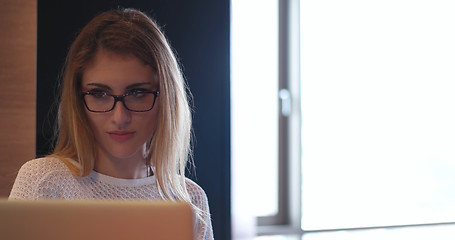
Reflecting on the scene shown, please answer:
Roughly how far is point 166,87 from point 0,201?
2.55 ft

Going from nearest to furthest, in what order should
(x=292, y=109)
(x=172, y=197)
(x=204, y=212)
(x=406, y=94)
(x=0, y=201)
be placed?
1. (x=0, y=201)
2. (x=172, y=197)
3. (x=204, y=212)
4. (x=292, y=109)
5. (x=406, y=94)

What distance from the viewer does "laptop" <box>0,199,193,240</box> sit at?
0.60 meters

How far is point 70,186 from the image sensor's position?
1316 mm

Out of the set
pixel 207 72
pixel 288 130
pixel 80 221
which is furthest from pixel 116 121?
pixel 288 130

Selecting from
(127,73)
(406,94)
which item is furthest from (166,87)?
(406,94)

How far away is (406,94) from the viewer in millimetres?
4105

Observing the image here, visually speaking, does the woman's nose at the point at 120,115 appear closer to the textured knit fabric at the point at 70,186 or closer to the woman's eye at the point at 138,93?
the woman's eye at the point at 138,93

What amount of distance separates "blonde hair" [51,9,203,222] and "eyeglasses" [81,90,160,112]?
0.04 m

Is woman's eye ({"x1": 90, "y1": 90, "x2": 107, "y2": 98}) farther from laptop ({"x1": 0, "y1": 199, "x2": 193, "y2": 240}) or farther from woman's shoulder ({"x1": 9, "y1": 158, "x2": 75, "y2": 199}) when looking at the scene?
laptop ({"x1": 0, "y1": 199, "x2": 193, "y2": 240})

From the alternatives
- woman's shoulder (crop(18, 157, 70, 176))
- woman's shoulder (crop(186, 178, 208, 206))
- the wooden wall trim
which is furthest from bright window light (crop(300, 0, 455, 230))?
woman's shoulder (crop(18, 157, 70, 176))

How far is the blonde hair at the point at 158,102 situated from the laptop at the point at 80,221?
73 centimetres

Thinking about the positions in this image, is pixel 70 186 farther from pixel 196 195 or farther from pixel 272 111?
pixel 272 111

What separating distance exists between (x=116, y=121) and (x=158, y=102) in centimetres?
14

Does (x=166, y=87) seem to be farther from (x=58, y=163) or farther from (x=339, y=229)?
(x=339, y=229)
